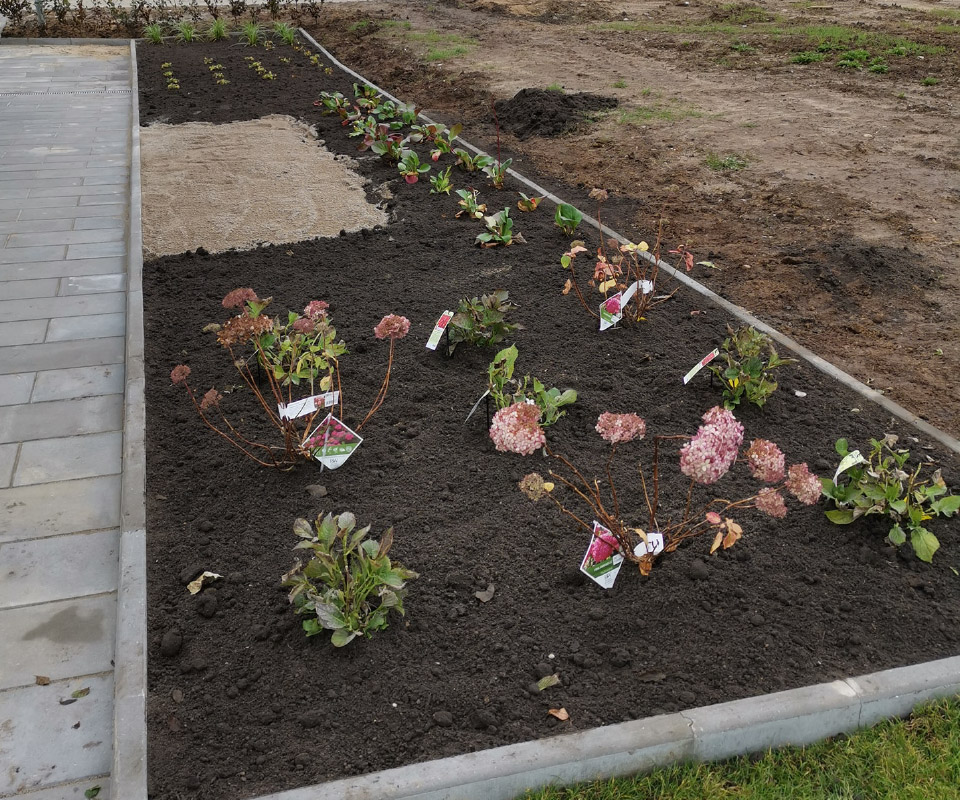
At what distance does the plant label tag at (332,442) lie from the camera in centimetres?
348

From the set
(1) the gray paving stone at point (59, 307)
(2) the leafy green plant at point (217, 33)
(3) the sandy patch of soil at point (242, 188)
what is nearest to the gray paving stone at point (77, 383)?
(1) the gray paving stone at point (59, 307)

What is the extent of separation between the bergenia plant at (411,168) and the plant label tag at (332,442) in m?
3.90

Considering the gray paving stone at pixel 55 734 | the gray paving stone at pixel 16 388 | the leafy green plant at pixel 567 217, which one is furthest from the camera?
the leafy green plant at pixel 567 217

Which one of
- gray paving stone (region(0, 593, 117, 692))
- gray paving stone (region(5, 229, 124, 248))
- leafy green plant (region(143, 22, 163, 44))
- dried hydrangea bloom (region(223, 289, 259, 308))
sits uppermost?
dried hydrangea bloom (region(223, 289, 259, 308))

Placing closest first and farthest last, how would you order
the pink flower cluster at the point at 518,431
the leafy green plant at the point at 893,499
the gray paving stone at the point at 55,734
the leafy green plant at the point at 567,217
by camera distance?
the gray paving stone at the point at 55,734 → the pink flower cluster at the point at 518,431 → the leafy green plant at the point at 893,499 → the leafy green plant at the point at 567,217

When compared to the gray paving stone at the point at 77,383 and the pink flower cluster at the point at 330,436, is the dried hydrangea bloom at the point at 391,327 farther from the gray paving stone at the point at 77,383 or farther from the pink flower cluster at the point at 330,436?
the gray paving stone at the point at 77,383

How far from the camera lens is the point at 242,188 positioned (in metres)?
7.20

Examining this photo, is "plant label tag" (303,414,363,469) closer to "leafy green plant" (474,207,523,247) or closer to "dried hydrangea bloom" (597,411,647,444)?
"dried hydrangea bloom" (597,411,647,444)

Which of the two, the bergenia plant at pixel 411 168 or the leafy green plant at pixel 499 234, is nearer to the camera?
the leafy green plant at pixel 499 234

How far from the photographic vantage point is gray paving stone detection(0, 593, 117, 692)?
110 inches

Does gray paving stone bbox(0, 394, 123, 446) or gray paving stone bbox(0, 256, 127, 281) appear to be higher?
gray paving stone bbox(0, 256, 127, 281)

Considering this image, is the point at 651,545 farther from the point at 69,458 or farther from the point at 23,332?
the point at 23,332

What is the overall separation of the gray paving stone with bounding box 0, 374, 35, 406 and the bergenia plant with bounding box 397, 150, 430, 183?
139 inches

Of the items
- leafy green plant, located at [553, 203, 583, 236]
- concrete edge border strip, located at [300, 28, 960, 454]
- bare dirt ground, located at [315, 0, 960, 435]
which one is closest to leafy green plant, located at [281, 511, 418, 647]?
concrete edge border strip, located at [300, 28, 960, 454]
